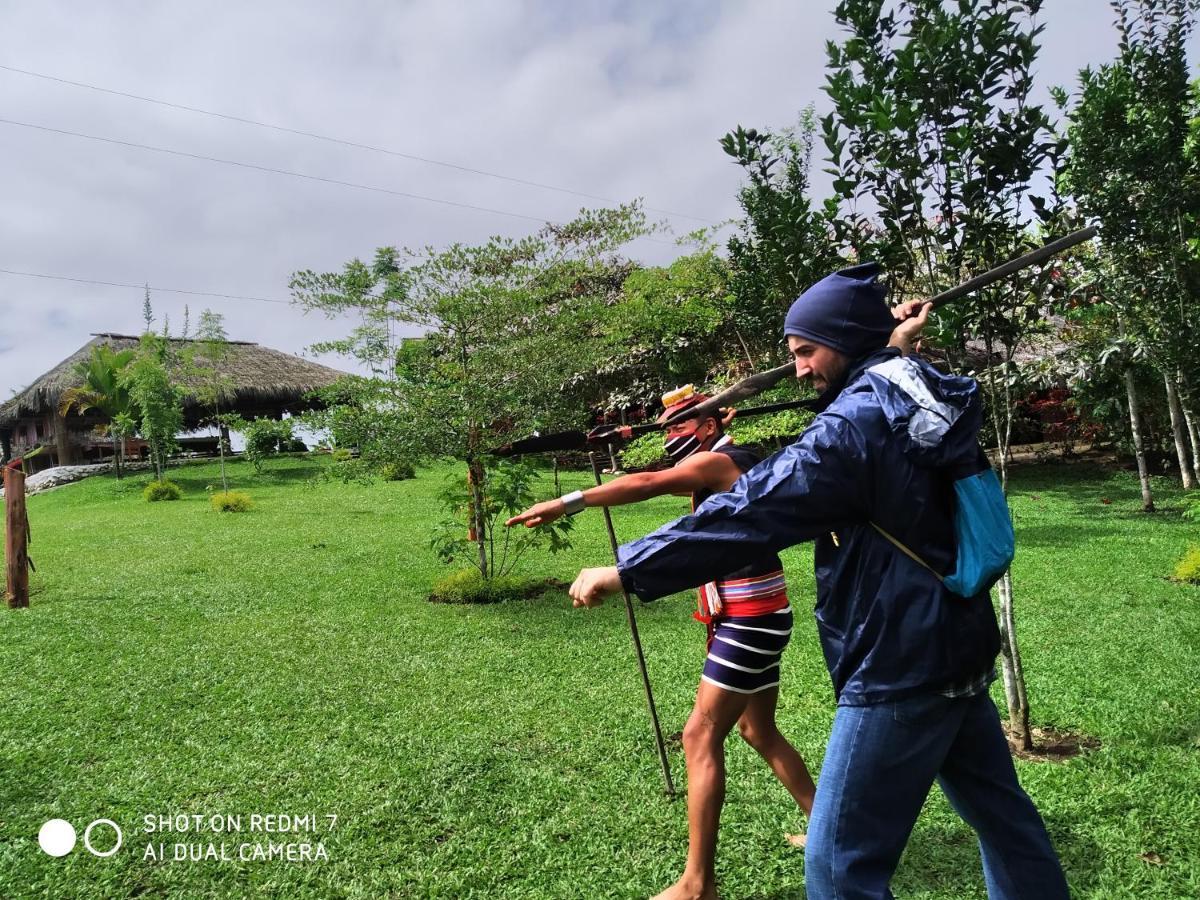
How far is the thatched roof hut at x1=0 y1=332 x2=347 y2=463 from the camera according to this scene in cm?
2734

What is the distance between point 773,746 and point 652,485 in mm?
1317

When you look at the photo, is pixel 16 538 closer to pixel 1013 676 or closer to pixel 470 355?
pixel 470 355

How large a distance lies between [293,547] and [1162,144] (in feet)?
36.0

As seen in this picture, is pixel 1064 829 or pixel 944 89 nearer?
pixel 1064 829

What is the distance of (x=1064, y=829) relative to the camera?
3.13 meters

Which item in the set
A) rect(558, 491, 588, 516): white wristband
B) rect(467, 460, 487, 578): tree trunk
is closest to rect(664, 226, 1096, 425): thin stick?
rect(558, 491, 588, 516): white wristband

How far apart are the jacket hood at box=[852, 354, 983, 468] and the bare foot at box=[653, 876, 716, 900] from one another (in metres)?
1.85

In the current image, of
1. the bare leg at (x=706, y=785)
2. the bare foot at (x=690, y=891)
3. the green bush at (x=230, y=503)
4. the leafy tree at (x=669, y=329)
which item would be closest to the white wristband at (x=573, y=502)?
the bare leg at (x=706, y=785)

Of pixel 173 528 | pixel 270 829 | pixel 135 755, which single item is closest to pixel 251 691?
pixel 135 755

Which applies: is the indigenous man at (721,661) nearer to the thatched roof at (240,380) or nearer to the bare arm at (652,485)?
the bare arm at (652,485)

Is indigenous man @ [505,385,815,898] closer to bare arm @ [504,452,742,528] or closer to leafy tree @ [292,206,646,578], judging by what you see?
bare arm @ [504,452,742,528]

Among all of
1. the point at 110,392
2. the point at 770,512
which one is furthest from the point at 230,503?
the point at 770,512

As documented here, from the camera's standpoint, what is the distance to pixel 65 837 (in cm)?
338

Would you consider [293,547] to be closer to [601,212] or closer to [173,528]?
[173,528]
